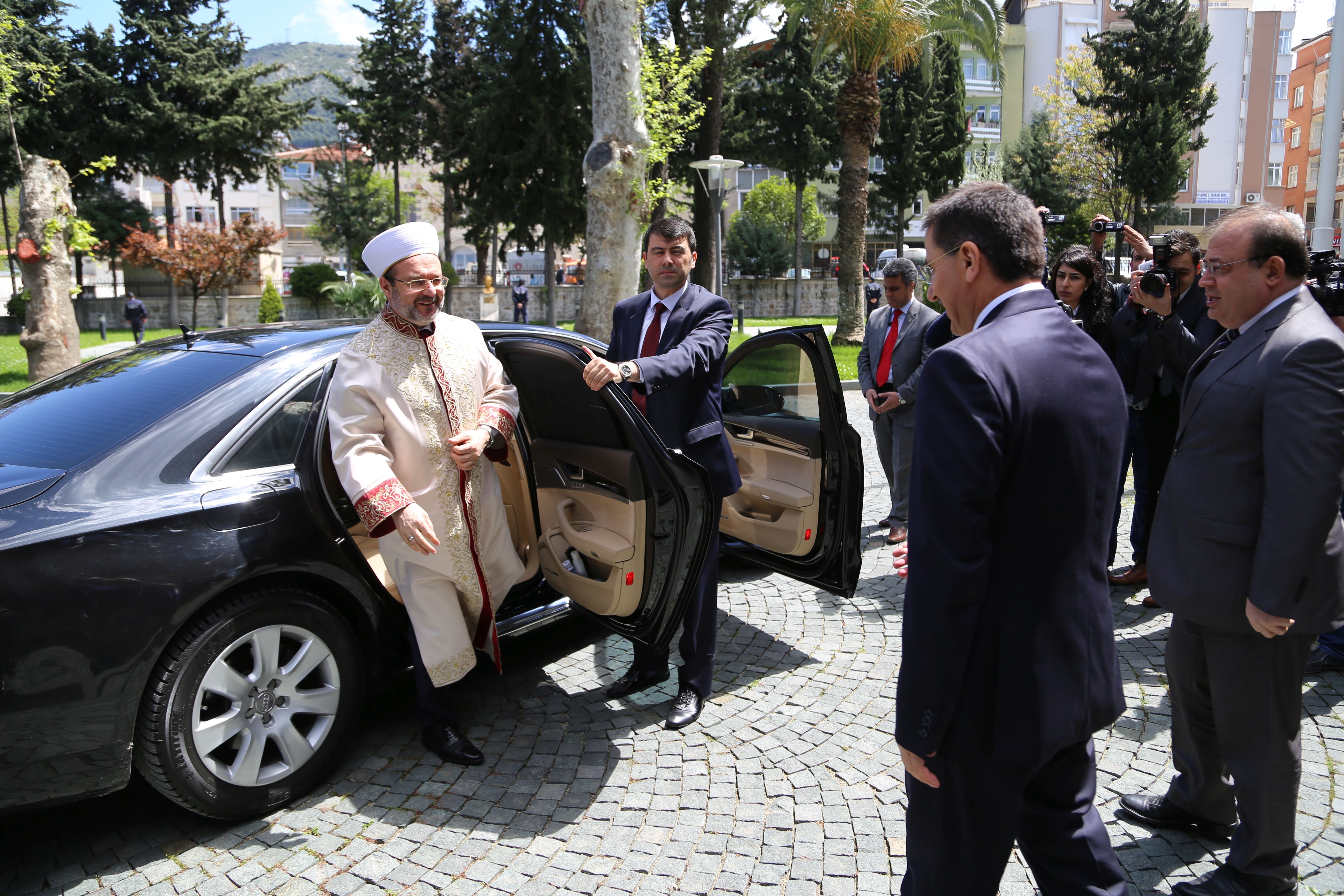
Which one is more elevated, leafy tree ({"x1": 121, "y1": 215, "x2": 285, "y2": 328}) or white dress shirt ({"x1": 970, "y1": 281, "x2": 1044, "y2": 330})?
leafy tree ({"x1": 121, "y1": 215, "x2": 285, "y2": 328})

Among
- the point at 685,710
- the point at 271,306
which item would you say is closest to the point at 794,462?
the point at 685,710

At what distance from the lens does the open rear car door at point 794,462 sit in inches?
176

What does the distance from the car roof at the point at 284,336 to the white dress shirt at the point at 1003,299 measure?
96.1 inches

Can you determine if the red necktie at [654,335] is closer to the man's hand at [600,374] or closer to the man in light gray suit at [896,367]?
the man's hand at [600,374]

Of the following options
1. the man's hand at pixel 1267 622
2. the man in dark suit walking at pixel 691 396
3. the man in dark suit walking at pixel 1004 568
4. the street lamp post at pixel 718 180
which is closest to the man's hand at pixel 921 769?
the man in dark suit walking at pixel 1004 568

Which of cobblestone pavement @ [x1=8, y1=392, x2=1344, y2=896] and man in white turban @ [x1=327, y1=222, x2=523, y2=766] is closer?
cobblestone pavement @ [x1=8, y1=392, x2=1344, y2=896]

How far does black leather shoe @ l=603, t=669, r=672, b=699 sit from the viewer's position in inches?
157

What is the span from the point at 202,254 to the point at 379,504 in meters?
30.1

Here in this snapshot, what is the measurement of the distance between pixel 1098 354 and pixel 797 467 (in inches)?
120

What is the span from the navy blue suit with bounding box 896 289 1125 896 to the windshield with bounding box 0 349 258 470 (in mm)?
2654

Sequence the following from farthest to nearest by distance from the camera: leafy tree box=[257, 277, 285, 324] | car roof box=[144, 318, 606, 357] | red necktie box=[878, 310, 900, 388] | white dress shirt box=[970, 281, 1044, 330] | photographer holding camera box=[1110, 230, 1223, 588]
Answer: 1. leafy tree box=[257, 277, 285, 324]
2. red necktie box=[878, 310, 900, 388]
3. photographer holding camera box=[1110, 230, 1223, 588]
4. car roof box=[144, 318, 606, 357]
5. white dress shirt box=[970, 281, 1044, 330]

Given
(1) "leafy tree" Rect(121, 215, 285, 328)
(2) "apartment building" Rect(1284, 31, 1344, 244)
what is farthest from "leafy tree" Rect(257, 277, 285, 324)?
(2) "apartment building" Rect(1284, 31, 1344, 244)

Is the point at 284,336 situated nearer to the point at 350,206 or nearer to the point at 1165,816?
the point at 1165,816

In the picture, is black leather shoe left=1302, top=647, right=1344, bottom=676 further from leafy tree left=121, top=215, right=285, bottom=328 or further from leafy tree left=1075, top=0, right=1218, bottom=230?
leafy tree left=1075, top=0, right=1218, bottom=230
